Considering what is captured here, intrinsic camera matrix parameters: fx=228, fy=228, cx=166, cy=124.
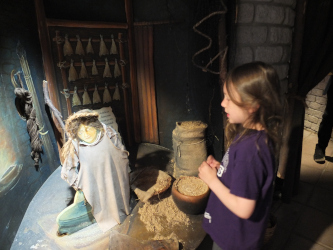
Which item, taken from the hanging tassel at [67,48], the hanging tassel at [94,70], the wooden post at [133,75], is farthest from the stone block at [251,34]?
the hanging tassel at [67,48]

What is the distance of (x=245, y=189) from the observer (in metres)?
1.16

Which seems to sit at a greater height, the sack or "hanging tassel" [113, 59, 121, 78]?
"hanging tassel" [113, 59, 121, 78]

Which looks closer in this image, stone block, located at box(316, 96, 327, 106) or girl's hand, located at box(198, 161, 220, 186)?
girl's hand, located at box(198, 161, 220, 186)

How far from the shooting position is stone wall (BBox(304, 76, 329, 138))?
16.9 ft

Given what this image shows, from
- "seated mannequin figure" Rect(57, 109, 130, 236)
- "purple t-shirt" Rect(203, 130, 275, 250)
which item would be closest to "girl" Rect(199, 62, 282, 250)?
"purple t-shirt" Rect(203, 130, 275, 250)

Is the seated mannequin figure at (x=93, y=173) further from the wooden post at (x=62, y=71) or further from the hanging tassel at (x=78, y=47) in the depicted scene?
the hanging tassel at (x=78, y=47)

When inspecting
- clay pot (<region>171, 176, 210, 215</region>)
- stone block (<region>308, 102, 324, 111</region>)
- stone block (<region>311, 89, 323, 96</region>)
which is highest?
stone block (<region>311, 89, 323, 96</region>)

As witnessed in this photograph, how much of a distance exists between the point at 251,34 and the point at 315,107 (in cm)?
393

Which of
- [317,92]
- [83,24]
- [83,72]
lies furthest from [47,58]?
[317,92]

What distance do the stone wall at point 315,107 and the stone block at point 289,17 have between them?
3.22 metres

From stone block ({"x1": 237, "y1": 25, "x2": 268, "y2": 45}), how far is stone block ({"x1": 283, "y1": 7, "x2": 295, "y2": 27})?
12.4 inches

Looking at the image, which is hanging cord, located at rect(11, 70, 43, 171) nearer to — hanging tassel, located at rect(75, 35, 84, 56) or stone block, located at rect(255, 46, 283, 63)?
hanging tassel, located at rect(75, 35, 84, 56)

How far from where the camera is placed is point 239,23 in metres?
2.35

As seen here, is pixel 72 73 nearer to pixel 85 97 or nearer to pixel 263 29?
pixel 85 97
